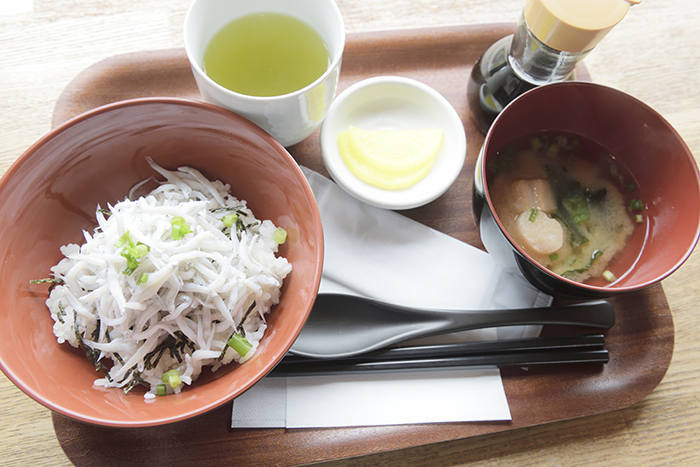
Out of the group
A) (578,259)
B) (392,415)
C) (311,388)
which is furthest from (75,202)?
(578,259)

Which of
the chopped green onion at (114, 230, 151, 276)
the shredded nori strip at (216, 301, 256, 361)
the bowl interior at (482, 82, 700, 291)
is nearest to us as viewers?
the chopped green onion at (114, 230, 151, 276)

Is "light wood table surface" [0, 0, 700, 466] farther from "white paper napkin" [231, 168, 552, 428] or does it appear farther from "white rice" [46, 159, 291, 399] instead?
"white rice" [46, 159, 291, 399]

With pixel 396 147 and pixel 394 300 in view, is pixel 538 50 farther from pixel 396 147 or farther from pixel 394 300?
pixel 394 300

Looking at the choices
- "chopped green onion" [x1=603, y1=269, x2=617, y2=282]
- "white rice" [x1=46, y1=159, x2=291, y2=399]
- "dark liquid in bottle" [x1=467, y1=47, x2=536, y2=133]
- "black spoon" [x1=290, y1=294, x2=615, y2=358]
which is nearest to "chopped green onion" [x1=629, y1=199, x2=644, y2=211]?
"chopped green onion" [x1=603, y1=269, x2=617, y2=282]

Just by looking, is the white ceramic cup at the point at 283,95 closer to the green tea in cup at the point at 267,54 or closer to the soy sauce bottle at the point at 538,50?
the green tea in cup at the point at 267,54

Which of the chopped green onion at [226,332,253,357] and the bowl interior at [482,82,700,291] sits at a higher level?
the bowl interior at [482,82,700,291]

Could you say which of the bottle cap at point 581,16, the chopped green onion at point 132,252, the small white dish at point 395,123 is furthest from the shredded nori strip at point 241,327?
the bottle cap at point 581,16

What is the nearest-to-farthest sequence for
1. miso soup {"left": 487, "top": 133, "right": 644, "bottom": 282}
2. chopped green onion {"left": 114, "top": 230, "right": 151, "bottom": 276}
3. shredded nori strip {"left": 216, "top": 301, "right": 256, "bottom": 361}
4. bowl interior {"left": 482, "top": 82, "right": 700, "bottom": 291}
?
1. chopped green onion {"left": 114, "top": 230, "right": 151, "bottom": 276}
2. shredded nori strip {"left": 216, "top": 301, "right": 256, "bottom": 361}
3. bowl interior {"left": 482, "top": 82, "right": 700, "bottom": 291}
4. miso soup {"left": 487, "top": 133, "right": 644, "bottom": 282}
